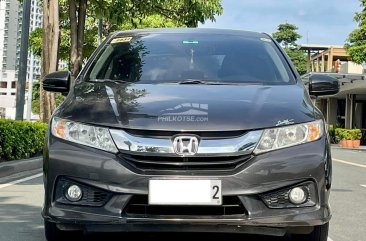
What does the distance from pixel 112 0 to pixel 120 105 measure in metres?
11.8

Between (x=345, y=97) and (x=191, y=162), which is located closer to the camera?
(x=191, y=162)

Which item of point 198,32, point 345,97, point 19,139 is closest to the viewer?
point 198,32

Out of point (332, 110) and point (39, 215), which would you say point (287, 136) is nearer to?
point (39, 215)

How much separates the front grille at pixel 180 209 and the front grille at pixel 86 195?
16 centimetres

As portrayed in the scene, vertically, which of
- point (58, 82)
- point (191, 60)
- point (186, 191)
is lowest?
point (186, 191)

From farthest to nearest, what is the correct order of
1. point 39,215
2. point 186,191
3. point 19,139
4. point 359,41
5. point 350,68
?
point 350,68 → point 359,41 → point 19,139 → point 39,215 → point 186,191

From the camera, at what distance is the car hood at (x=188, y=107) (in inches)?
140

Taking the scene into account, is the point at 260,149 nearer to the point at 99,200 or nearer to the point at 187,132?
the point at 187,132

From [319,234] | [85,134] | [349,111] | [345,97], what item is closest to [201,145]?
[85,134]

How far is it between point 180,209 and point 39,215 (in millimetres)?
2527

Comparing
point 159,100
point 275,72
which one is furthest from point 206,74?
point 159,100

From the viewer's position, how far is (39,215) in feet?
18.5

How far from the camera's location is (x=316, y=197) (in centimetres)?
360

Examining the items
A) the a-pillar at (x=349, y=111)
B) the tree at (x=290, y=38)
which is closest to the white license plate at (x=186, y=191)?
the a-pillar at (x=349, y=111)
